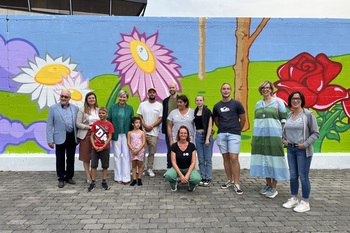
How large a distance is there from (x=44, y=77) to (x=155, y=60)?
2.43 m

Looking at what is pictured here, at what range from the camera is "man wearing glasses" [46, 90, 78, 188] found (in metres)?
5.39

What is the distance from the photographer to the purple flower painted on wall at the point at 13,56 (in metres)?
6.28

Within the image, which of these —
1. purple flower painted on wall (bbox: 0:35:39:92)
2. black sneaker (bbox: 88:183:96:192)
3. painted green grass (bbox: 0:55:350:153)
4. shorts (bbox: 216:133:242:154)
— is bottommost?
black sneaker (bbox: 88:183:96:192)

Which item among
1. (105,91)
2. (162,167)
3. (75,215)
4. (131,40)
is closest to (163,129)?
(162,167)

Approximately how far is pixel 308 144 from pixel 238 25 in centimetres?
335

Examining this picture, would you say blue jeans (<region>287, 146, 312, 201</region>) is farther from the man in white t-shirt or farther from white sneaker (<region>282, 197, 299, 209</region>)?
the man in white t-shirt

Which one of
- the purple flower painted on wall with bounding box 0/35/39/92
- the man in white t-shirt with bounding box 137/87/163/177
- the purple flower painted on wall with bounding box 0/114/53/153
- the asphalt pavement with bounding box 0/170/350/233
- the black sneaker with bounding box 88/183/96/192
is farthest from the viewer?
the purple flower painted on wall with bounding box 0/114/53/153

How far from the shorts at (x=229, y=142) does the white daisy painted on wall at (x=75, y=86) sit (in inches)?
Result: 125

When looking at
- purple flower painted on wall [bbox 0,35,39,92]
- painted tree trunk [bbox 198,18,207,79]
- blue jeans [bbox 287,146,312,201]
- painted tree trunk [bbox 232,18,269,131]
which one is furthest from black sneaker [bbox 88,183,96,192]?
painted tree trunk [bbox 232,18,269,131]

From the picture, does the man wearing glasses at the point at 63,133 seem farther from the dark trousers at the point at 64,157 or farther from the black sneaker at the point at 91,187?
the black sneaker at the point at 91,187

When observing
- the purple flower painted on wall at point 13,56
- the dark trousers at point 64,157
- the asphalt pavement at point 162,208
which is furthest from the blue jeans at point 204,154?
the purple flower painted on wall at point 13,56

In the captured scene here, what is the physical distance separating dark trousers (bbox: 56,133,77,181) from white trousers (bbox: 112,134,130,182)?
2.63 ft

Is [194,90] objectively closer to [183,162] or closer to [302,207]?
[183,162]

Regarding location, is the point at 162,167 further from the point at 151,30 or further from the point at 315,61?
the point at 315,61
